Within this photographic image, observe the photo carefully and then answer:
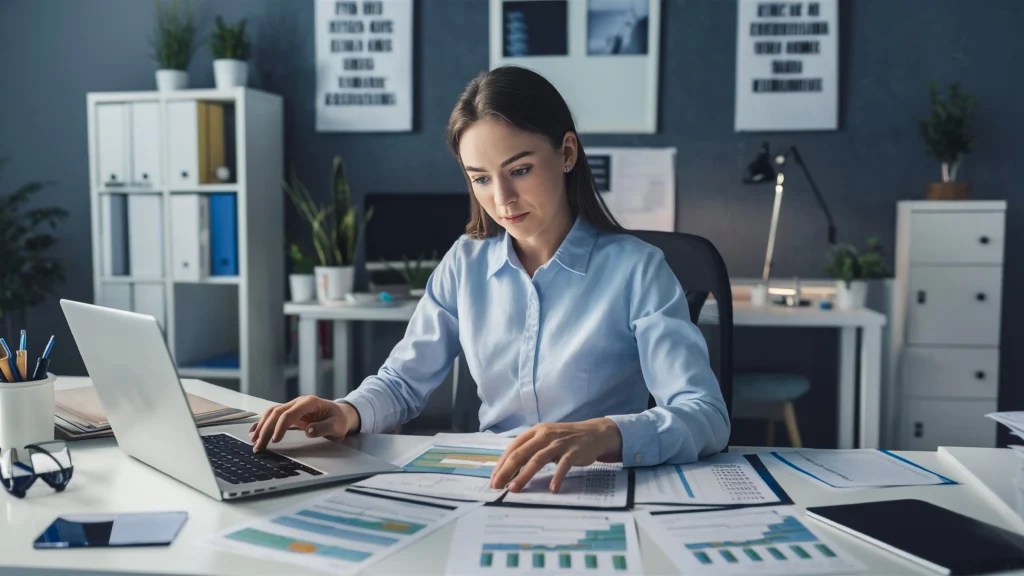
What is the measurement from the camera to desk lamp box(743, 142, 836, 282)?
330 cm

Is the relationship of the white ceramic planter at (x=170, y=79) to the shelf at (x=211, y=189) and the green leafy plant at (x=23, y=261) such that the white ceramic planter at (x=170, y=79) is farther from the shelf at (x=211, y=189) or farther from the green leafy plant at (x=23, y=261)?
the green leafy plant at (x=23, y=261)

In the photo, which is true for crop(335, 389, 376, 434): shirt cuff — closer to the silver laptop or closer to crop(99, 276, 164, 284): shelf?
the silver laptop

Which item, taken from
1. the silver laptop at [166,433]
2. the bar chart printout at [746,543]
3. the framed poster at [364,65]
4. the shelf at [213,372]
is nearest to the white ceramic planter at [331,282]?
the shelf at [213,372]

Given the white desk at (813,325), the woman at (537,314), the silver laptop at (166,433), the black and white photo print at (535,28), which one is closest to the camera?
the silver laptop at (166,433)

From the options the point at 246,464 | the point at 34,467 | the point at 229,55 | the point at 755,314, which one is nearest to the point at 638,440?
the point at 246,464

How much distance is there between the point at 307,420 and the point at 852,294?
2385mm

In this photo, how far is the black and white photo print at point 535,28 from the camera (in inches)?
140

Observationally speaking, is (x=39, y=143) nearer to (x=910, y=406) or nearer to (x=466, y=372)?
(x=466, y=372)

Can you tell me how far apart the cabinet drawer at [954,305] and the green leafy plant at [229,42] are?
267 centimetres

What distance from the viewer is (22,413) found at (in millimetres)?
1173

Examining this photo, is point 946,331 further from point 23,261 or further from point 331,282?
point 23,261

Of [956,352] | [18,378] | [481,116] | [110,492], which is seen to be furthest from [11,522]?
[956,352]

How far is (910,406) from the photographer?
322 centimetres

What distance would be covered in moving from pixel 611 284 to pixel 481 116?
331mm
